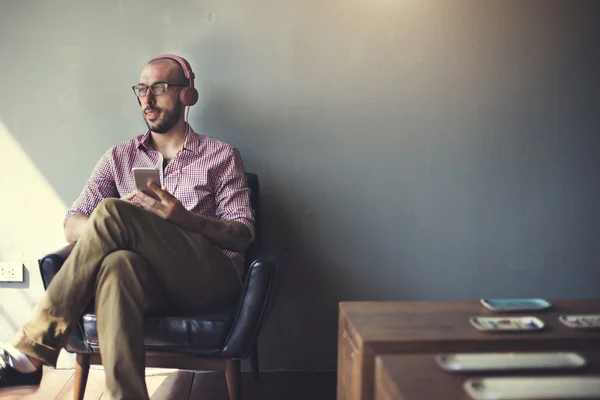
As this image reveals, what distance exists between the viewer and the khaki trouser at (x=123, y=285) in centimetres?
142

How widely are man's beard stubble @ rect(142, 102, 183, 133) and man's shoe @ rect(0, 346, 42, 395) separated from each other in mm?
919

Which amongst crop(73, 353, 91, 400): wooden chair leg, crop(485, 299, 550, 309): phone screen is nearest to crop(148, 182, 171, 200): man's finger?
crop(73, 353, 91, 400): wooden chair leg

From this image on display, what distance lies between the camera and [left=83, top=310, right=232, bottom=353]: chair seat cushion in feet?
5.13

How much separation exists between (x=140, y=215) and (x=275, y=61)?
0.94 meters

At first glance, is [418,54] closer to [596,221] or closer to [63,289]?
[596,221]

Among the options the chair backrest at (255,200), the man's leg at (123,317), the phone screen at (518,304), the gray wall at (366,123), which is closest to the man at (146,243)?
the man's leg at (123,317)

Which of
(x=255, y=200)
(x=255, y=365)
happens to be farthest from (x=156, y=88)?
(x=255, y=365)

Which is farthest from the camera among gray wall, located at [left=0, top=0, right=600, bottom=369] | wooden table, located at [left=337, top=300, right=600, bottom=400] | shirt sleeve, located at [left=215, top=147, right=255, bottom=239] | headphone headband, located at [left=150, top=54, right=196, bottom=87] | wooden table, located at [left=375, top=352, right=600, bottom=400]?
gray wall, located at [left=0, top=0, right=600, bottom=369]

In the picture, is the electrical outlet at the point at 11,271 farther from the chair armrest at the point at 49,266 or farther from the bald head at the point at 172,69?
the bald head at the point at 172,69

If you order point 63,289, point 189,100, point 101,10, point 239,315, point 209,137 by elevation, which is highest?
point 101,10

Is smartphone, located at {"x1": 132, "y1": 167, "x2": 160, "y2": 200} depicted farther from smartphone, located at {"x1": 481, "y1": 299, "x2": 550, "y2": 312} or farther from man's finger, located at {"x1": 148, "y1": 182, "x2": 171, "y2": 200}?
smartphone, located at {"x1": 481, "y1": 299, "x2": 550, "y2": 312}

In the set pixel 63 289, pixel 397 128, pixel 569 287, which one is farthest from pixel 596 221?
pixel 63 289

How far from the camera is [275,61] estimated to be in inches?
85.8

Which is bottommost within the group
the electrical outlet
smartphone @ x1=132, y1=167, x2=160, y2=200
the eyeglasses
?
the electrical outlet
